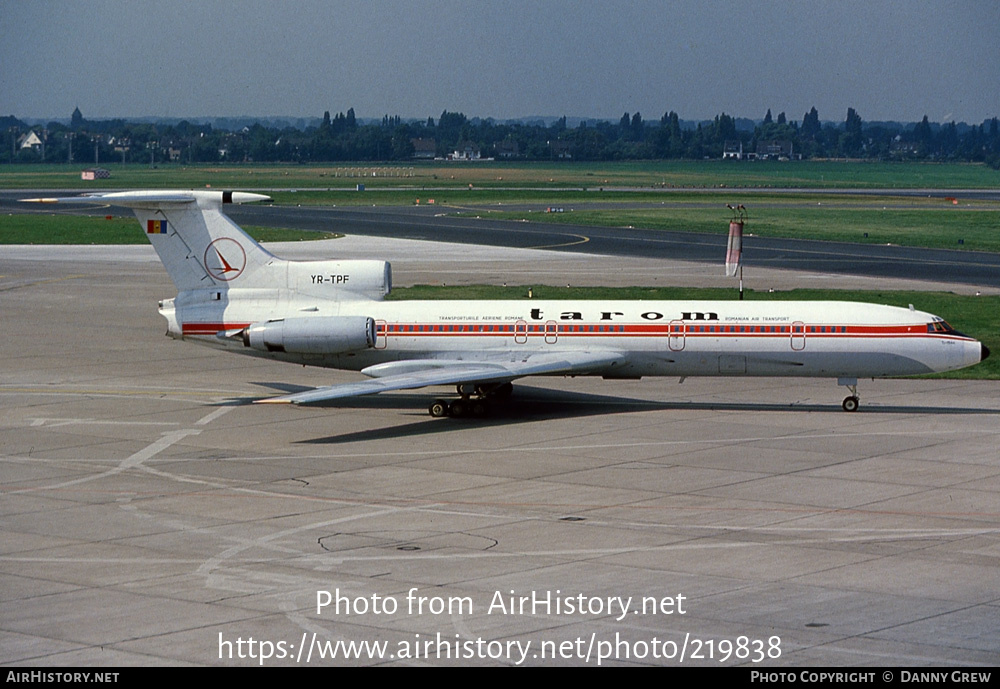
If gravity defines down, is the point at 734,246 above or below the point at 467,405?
above

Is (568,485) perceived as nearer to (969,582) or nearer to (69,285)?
(969,582)

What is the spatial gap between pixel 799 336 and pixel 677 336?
355 cm

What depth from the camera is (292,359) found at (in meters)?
41.1

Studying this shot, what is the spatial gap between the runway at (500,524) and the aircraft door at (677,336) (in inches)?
78.9

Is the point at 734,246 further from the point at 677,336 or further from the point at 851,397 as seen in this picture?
the point at 677,336

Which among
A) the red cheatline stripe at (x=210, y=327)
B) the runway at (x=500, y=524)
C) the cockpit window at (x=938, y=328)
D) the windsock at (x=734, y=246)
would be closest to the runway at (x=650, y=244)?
the windsock at (x=734, y=246)

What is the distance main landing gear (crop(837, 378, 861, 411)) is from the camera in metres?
41.2

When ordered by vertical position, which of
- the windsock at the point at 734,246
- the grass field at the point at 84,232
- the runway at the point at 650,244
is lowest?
the grass field at the point at 84,232

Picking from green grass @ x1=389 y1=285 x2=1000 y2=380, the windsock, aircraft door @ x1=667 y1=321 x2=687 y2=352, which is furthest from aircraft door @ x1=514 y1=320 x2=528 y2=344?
green grass @ x1=389 y1=285 x2=1000 y2=380

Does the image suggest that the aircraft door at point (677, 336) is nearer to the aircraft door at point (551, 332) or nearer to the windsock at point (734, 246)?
the aircraft door at point (551, 332)

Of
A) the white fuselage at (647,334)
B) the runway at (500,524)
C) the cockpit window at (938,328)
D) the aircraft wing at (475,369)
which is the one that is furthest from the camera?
the cockpit window at (938,328)

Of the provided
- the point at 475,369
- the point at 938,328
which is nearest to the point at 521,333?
the point at 475,369

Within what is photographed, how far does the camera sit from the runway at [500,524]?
20062 millimetres

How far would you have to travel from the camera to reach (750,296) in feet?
214
